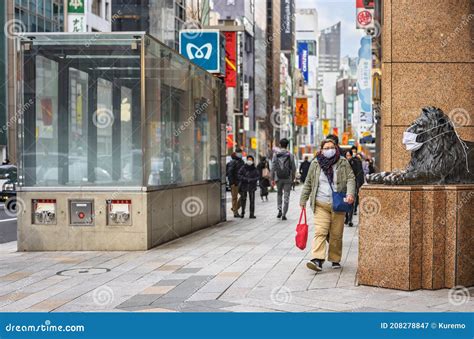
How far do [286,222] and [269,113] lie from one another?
9713 cm

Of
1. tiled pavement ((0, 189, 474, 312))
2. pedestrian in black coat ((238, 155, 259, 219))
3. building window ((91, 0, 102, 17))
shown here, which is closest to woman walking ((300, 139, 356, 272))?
tiled pavement ((0, 189, 474, 312))

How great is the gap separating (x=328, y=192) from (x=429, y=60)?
2.50 metres

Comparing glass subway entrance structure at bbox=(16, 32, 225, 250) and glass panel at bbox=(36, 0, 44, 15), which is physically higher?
glass panel at bbox=(36, 0, 44, 15)

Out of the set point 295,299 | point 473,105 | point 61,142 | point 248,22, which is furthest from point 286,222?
point 248,22

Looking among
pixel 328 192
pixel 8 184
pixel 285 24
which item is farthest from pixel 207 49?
pixel 285 24

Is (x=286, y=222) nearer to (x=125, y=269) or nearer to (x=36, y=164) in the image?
(x=36, y=164)

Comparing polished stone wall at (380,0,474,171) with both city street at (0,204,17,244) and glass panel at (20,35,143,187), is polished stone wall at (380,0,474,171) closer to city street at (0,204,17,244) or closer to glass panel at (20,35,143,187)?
glass panel at (20,35,143,187)

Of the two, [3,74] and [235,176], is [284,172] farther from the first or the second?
[3,74]

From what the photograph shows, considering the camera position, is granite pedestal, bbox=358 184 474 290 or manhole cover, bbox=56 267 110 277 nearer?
granite pedestal, bbox=358 184 474 290

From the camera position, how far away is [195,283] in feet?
29.4

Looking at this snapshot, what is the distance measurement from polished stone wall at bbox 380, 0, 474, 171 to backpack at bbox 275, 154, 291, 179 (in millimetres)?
8252

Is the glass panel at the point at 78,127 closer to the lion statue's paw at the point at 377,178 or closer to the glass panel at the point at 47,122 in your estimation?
the glass panel at the point at 47,122

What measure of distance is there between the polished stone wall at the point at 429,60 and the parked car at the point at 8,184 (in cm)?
1736

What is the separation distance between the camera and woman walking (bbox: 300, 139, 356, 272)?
9953 millimetres
